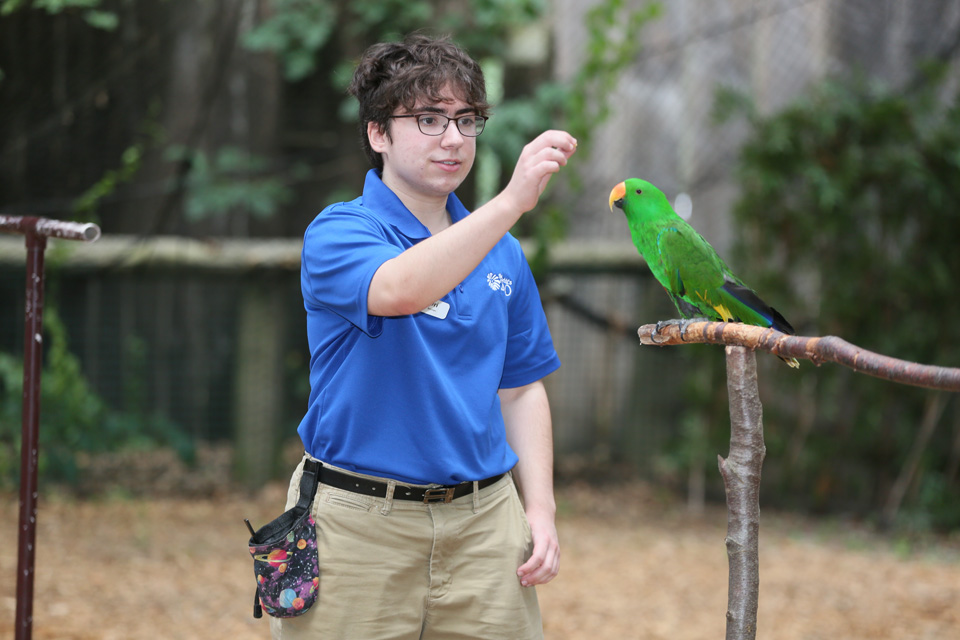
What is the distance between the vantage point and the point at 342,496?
5.09 feet

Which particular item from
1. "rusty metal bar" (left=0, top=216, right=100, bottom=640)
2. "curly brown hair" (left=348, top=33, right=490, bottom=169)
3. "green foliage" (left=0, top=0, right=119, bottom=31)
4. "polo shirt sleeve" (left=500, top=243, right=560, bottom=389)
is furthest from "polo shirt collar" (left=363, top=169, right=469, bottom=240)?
"green foliage" (left=0, top=0, right=119, bottom=31)

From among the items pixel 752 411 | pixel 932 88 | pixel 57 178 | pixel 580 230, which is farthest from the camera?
pixel 580 230

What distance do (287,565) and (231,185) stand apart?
3.75 meters

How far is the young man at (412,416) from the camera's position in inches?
59.9

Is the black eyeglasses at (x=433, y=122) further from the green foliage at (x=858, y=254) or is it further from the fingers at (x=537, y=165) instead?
the green foliage at (x=858, y=254)

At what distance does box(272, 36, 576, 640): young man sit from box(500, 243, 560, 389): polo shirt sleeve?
111 millimetres

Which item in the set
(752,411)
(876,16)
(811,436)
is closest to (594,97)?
(876,16)

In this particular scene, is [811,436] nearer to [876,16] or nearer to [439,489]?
[876,16]

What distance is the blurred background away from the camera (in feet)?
14.7

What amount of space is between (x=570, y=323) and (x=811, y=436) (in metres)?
1.59

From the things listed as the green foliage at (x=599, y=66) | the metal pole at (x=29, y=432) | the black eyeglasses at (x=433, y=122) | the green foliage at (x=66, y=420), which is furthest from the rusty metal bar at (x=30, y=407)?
the green foliage at (x=599, y=66)

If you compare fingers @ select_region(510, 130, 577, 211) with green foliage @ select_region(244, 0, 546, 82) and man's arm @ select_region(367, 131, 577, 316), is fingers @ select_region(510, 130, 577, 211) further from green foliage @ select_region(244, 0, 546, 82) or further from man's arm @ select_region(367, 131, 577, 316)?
green foliage @ select_region(244, 0, 546, 82)

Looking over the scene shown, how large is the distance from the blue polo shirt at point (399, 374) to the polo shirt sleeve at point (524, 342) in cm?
13

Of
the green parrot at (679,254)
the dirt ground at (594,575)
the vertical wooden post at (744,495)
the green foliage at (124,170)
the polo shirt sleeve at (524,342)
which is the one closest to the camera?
the vertical wooden post at (744,495)
